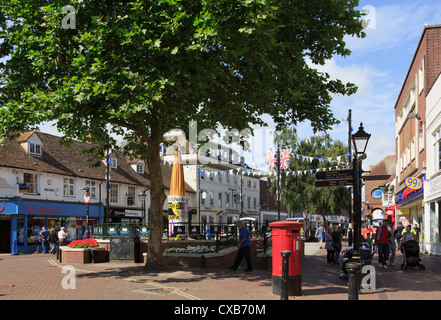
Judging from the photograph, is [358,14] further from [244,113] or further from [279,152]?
[279,152]

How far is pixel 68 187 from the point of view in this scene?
35.7 m

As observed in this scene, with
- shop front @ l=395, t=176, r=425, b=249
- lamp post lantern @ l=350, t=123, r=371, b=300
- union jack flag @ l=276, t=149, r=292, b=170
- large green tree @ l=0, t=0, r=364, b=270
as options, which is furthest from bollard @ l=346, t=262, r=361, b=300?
union jack flag @ l=276, t=149, r=292, b=170

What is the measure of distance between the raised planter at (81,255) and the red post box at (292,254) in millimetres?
9789

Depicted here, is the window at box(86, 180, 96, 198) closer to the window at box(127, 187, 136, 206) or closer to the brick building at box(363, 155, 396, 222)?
the window at box(127, 187, 136, 206)

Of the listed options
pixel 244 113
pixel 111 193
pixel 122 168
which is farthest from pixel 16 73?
pixel 122 168

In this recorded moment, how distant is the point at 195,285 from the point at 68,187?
26.8 meters

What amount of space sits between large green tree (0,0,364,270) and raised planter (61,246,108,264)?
4.78 metres

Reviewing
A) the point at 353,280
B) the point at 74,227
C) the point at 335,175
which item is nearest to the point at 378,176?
the point at 74,227

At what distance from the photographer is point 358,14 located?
41.6 feet

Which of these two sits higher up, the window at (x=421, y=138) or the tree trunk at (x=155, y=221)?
the window at (x=421, y=138)

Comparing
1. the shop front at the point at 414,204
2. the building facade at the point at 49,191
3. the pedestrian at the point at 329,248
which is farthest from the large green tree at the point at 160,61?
the building facade at the point at 49,191

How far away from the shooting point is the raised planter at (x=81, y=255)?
17734 mm

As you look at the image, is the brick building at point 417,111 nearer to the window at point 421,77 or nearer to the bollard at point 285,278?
the window at point 421,77

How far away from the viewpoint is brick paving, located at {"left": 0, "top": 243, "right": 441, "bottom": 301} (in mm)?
9828
